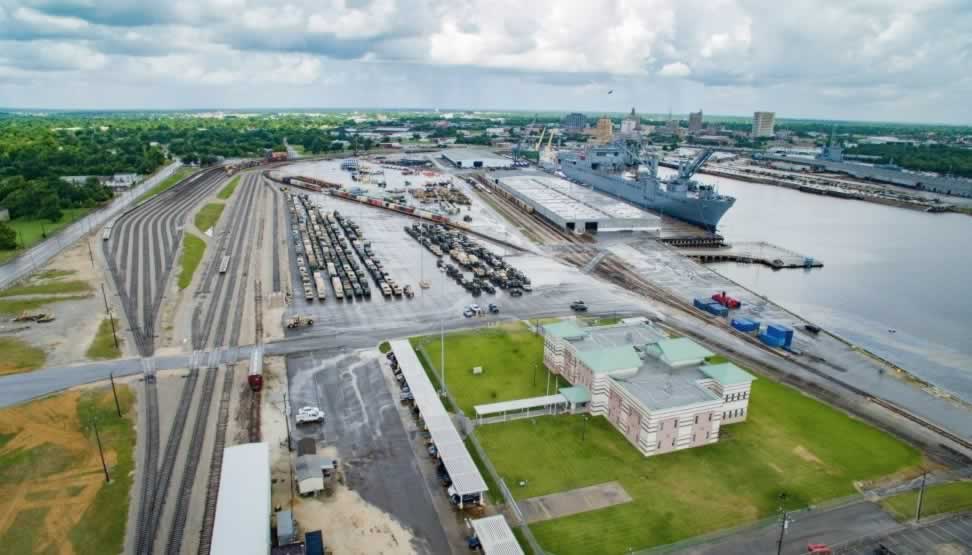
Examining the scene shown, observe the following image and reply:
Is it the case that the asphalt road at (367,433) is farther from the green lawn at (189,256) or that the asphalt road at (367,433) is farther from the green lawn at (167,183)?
the green lawn at (167,183)

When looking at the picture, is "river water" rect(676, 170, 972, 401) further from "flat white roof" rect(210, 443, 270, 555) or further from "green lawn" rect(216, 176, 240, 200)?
"green lawn" rect(216, 176, 240, 200)

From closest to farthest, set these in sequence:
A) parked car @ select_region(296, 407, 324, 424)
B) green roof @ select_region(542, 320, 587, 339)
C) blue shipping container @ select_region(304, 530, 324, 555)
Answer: blue shipping container @ select_region(304, 530, 324, 555) → parked car @ select_region(296, 407, 324, 424) → green roof @ select_region(542, 320, 587, 339)

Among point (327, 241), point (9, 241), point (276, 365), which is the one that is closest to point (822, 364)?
point (276, 365)

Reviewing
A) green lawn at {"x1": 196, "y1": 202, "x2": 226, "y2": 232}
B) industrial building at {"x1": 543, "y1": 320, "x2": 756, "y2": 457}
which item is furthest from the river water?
green lawn at {"x1": 196, "y1": 202, "x2": 226, "y2": 232}

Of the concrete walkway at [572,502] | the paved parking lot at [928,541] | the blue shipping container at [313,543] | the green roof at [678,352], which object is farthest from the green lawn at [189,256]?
the paved parking lot at [928,541]

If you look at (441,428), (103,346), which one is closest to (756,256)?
(441,428)

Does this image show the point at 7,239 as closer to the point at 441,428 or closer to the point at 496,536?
the point at 441,428
